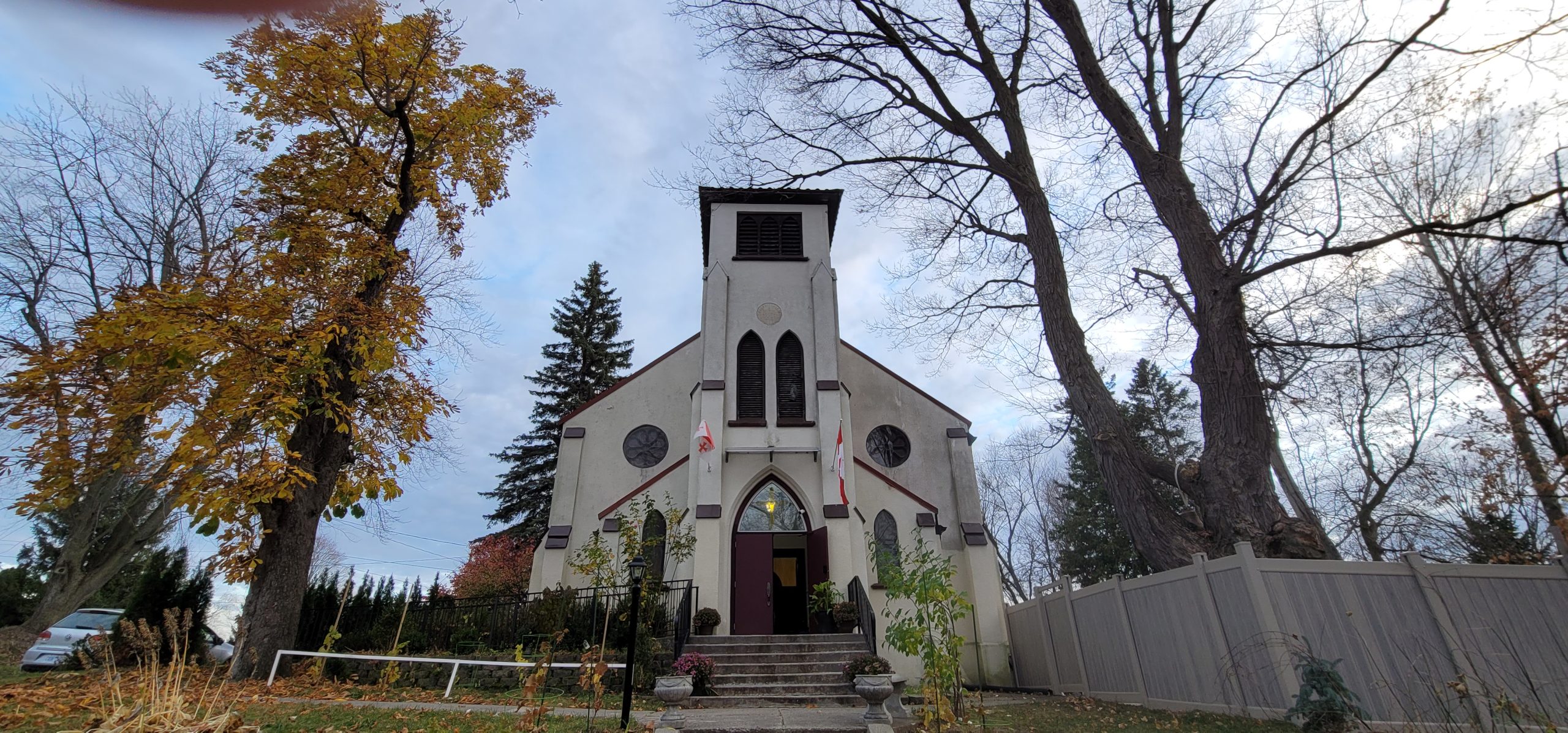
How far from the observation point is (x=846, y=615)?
45.3 feet

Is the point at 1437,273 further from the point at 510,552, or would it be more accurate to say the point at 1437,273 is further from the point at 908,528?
the point at 510,552

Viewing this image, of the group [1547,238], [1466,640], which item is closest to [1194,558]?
[1466,640]

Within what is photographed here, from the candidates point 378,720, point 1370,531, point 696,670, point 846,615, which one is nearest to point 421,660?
point 378,720

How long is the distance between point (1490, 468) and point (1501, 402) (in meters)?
3.02

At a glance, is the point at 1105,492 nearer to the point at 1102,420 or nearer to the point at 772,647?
the point at 772,647

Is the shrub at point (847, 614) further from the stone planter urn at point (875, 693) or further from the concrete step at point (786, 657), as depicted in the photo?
the stone planter urn at point (875, 693)

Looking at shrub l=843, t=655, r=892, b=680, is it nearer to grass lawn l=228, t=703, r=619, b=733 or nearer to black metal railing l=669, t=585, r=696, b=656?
black metal railing l=669, t=585, r=696, b=656

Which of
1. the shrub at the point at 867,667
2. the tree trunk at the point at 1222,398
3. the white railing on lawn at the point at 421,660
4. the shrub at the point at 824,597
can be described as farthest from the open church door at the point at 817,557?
the tree trunk at the point at 1222,398

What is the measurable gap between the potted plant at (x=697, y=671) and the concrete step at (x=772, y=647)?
1.95 m

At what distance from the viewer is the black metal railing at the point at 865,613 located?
12812 millimetres

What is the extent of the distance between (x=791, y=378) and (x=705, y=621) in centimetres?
679

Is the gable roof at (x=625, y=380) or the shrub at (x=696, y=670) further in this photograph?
the gable roof at (x=625, y=380)

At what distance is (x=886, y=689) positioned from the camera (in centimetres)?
809

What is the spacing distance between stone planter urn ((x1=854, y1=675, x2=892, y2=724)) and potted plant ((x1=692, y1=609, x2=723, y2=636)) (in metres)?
6.07
